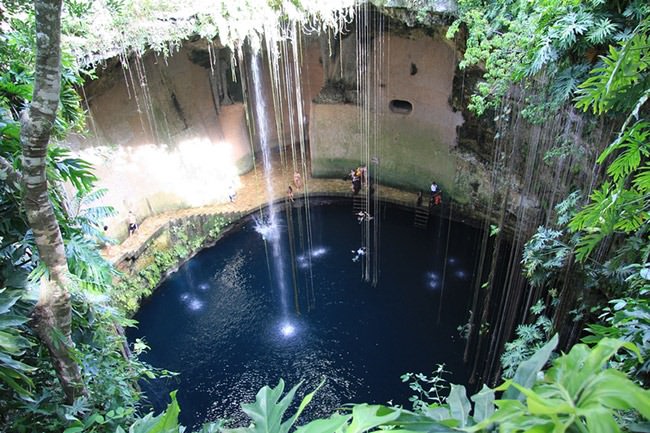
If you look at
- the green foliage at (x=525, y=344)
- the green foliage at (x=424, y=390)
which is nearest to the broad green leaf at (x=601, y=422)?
the green foliage at (x=424, y=390)

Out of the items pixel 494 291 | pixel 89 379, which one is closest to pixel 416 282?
pixel 494 291

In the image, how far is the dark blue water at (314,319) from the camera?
6180mm

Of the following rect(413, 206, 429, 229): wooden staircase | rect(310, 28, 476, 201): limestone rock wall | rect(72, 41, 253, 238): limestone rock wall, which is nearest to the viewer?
rect(72, 41, 253, 238): limestone rock wall

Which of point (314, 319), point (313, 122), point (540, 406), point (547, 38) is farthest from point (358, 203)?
point (540, 406)

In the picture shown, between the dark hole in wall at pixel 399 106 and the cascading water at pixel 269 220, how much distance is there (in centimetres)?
332

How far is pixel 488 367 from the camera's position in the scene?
6141 mm

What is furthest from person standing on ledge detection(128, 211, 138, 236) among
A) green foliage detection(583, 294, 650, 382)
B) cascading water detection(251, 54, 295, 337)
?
green foliage detection(583, 294, 650, 382)

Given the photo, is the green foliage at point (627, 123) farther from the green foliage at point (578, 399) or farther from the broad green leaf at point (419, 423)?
the broad green leaf at point (419, 423)

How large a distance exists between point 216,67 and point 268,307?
6.11 metres

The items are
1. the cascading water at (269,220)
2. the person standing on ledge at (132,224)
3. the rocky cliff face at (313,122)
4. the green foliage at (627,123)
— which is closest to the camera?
the green foliage at (627,123)

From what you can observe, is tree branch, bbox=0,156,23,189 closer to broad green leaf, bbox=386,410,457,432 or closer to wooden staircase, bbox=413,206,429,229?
broad green leaf, bbox=386,410,457,432

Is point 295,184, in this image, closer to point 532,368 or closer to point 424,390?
point 424,390

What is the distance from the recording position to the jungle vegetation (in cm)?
102

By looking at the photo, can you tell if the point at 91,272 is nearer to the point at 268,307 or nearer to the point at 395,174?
the point at 268,307
